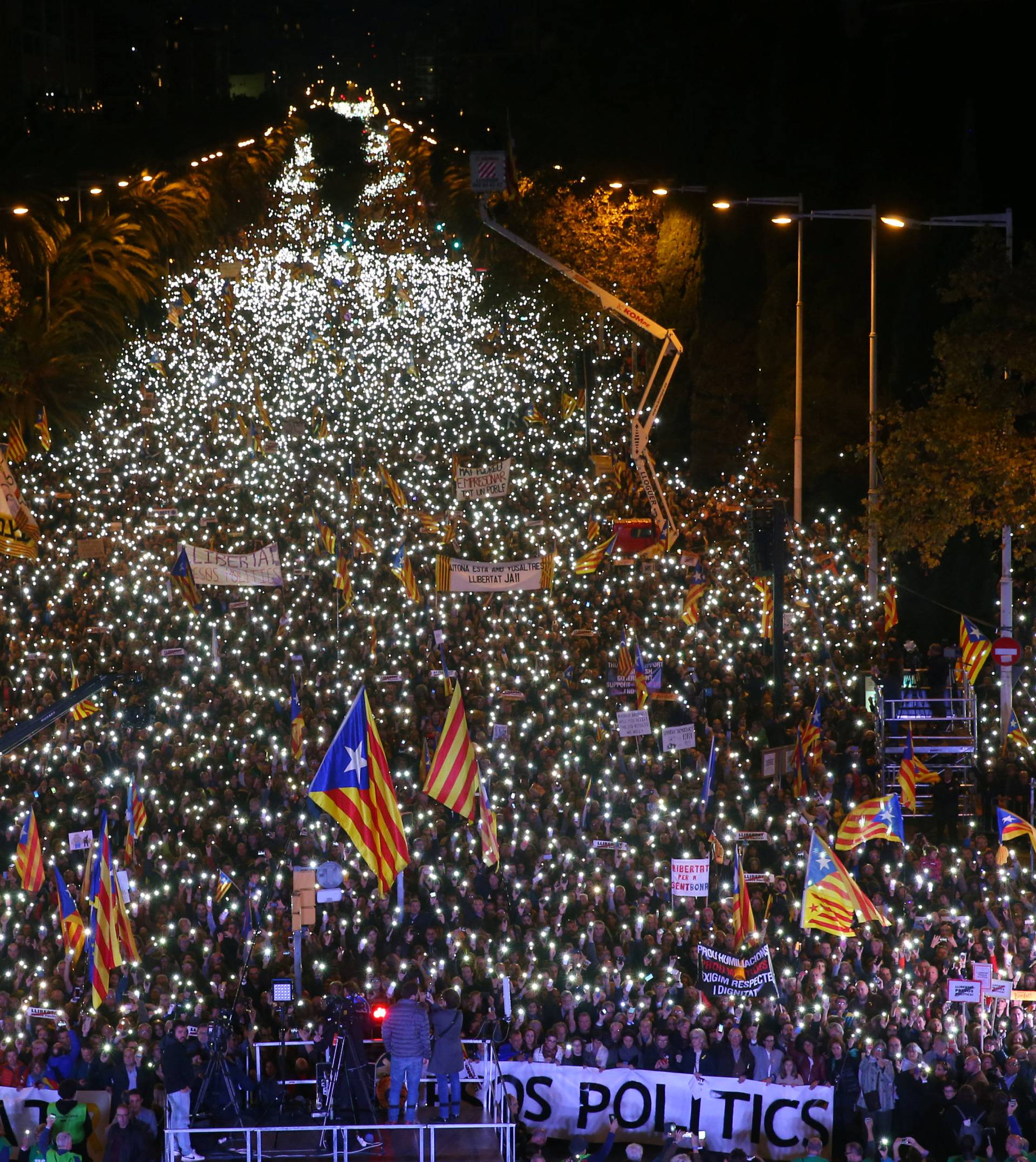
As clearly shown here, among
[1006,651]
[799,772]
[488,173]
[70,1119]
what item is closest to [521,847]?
[799,772]

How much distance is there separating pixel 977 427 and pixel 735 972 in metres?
11.2

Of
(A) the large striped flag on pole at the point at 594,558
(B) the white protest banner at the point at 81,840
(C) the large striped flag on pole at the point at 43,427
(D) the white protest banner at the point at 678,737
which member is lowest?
(B) the white protest banner at the point at 81,840

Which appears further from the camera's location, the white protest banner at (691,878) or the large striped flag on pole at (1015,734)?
the large striped flag on pole at (1015,734)

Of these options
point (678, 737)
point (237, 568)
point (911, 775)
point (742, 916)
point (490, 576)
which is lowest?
point (742, 916)

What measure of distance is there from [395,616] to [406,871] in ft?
35.3

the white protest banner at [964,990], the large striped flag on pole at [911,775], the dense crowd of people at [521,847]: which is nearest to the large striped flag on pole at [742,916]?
the dense crowd of people at [521,847]

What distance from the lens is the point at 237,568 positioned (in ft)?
92.9

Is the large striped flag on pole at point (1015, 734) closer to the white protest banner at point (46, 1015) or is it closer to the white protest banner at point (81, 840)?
the white protest banner at point (81, 840)

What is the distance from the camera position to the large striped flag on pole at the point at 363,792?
1562cm

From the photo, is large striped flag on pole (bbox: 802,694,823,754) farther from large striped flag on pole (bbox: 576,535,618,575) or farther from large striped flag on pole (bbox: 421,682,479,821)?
large striped flag on pole (bbox: 576,535,618,575)

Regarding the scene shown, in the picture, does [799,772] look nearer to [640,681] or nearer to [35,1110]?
[640,681]

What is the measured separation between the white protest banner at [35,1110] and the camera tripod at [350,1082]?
2.40 metres

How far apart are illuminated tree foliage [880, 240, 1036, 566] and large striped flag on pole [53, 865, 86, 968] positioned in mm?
14059

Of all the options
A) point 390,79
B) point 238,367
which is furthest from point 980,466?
point 390,79
